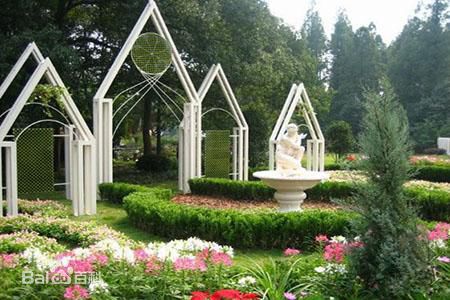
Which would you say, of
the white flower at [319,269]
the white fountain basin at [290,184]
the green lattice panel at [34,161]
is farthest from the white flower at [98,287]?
the green lattice panel at [34,161]

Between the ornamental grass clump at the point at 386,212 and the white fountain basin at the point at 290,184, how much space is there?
5.31 metres

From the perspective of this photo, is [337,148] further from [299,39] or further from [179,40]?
[179,40]

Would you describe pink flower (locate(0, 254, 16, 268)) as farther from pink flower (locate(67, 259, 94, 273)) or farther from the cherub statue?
the cherub statue

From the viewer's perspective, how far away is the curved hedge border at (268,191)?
10.1m

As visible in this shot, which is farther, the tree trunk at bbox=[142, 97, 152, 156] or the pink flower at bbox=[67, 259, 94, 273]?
the tree trunk at bbox=[142, 97, 152, 156]

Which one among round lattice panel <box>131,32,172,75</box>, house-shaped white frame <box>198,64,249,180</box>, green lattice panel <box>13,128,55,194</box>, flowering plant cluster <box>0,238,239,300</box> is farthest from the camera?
house-shaped white frame <box>198,64,249,180</box>

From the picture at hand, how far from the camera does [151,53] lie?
534 inches

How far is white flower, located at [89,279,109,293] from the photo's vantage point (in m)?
3.50

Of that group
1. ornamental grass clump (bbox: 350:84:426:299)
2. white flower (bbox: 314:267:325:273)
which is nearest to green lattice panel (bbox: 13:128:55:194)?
white flower (bbox: 314:267:325:273)

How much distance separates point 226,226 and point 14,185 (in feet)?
14.9

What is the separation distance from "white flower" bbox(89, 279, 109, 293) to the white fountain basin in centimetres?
604

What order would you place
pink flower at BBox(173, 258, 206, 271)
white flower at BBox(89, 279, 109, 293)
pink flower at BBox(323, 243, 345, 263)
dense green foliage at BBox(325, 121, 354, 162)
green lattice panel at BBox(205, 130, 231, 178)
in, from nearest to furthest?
white flower at BBox(89, 279, 109, 293) → pink flower at BBox(173, 258, 206, 271) → pink flower at BBox(323, 243, 345, 263) → green lattice panel at BBox(205, 130, 231, 178) → dense green foliage at BBox(325, 121, 354, 162)

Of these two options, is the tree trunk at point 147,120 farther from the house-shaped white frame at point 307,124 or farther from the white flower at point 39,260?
the white flower at point 39,260

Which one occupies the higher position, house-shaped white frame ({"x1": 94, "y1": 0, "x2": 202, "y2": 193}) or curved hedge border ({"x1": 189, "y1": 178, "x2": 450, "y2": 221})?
house-shaped white frame ({"x1": 94, "y1": 0, "x2": 202, "y2": 193})
